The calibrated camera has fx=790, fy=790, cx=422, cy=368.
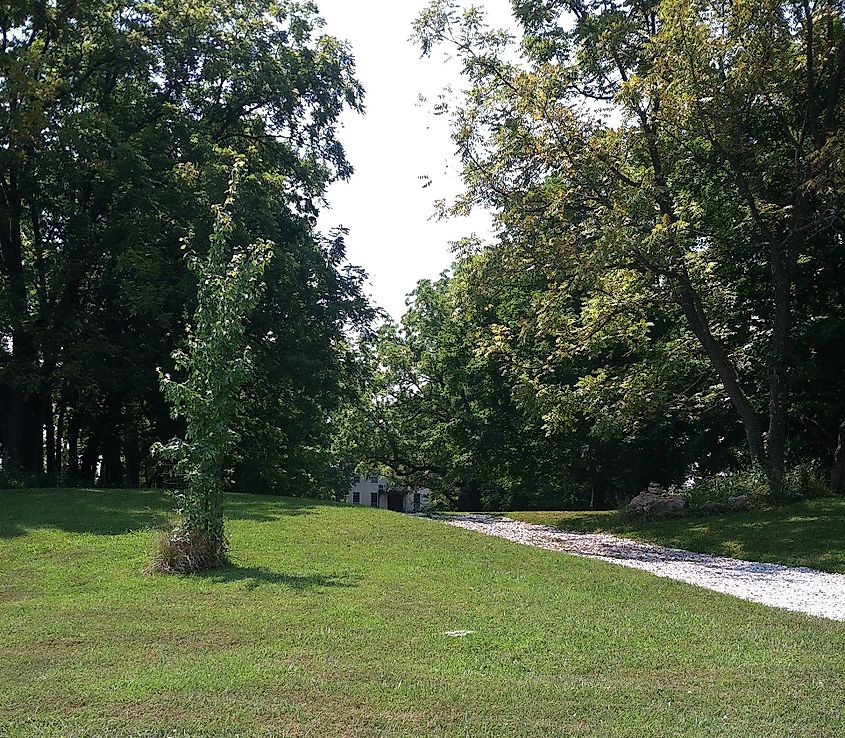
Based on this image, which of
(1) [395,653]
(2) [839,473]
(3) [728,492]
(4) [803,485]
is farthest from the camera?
(3) [728,492]

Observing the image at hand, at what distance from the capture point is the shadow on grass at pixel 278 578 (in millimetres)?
8453

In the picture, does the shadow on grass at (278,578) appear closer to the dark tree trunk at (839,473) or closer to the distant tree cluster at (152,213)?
the distant tree cluster at (152,213)

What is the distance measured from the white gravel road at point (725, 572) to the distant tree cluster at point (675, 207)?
3896 mm

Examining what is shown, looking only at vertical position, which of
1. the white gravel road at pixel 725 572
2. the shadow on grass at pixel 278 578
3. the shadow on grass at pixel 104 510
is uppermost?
the shadow on grass at pixel 104 510

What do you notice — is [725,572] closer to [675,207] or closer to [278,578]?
[278,578]

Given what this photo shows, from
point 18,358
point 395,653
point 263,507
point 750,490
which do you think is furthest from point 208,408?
point 18,358

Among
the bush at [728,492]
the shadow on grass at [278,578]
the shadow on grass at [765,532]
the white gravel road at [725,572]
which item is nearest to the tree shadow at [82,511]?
the shadow on grass at [278,578]

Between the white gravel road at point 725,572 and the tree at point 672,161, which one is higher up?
the tree at point 672,161

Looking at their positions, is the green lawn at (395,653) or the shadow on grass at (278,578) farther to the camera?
the shadow on grass at (278,578)

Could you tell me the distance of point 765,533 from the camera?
46.9 feet

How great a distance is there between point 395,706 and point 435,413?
105 feet

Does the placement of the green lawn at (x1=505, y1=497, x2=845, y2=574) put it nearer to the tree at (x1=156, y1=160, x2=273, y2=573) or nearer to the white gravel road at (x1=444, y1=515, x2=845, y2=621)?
the white gravel road at (x1=444, y1=515, x2=845, y2=621)

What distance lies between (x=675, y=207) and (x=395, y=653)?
13272 millimetres

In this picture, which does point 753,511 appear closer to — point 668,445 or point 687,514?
point 687,514
